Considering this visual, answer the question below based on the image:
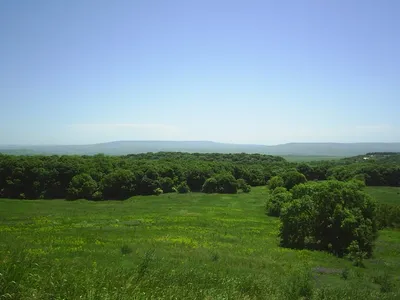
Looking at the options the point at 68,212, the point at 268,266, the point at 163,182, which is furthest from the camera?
the point at 163,182

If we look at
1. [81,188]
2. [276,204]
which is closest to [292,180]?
[276,204]

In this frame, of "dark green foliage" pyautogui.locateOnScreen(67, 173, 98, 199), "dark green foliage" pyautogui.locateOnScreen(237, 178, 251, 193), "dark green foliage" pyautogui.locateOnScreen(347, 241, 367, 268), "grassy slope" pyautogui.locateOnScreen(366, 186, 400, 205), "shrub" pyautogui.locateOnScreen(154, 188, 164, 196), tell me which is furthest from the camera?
"dark green foliage" pyautogui.locateOnScreen(237, 178, 251, 193)

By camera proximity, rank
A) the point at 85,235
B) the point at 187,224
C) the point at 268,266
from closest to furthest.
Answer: the point at 268,266, the point at 85,235, the point at 187,224

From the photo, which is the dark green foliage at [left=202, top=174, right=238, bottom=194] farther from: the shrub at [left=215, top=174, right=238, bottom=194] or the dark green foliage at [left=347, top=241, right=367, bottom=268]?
→ the dark green foliage at [left=347, top=241, right=367, bottom=268]

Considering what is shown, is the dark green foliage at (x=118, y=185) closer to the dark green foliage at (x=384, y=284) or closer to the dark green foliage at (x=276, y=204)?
the dark green foliage at (x=276, y=204)

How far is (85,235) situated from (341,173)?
90.7m

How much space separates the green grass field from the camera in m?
10.5

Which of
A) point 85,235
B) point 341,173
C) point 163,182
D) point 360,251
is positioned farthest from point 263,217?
point 341,173

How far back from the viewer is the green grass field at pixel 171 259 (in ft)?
34.6

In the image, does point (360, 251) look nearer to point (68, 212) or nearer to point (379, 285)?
point (379, 285)

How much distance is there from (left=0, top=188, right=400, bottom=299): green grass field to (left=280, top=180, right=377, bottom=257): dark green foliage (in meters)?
2.44

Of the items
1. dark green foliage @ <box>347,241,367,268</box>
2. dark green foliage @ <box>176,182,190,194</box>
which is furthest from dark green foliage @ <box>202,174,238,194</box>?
dark green foliage @ <box>347,241,367,268</box>

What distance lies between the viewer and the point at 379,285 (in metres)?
21.8

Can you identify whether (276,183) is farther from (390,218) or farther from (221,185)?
(390,218)
